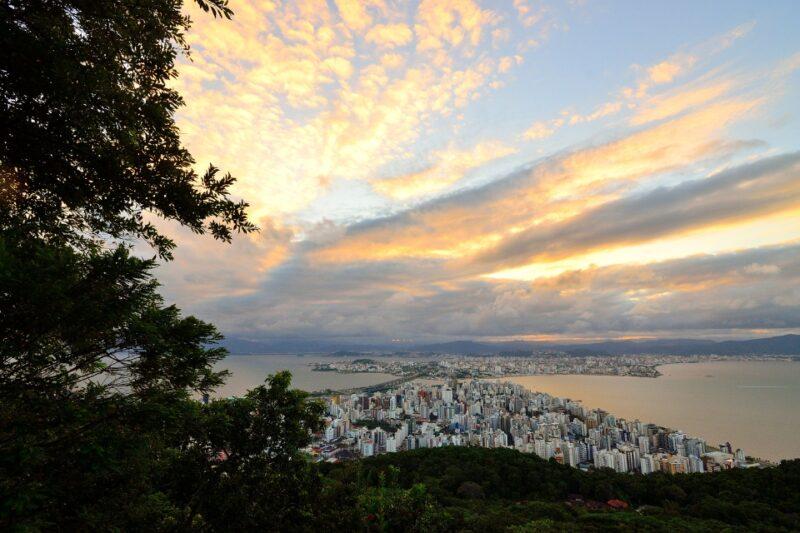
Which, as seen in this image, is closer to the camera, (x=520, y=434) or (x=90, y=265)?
(x=90, y=265)

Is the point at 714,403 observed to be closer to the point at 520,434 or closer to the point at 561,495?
the point at 520,434

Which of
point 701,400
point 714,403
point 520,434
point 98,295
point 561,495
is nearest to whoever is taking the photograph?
point 98,295

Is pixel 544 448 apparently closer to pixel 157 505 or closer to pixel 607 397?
pixel 157 505

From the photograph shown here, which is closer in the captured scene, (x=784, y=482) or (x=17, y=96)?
(x=17, y=96)

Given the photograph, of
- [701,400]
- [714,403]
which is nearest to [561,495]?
[714,403]

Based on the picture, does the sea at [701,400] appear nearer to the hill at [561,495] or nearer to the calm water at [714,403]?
the calm water at [714,403]

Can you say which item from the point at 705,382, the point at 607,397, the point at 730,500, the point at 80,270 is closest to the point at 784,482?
the point at 730,500

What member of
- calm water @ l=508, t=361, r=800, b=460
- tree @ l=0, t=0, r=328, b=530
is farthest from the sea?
tree @ l=0, t=0, r=328, b=530

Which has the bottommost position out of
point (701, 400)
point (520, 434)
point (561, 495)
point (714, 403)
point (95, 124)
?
point (701, 400)
